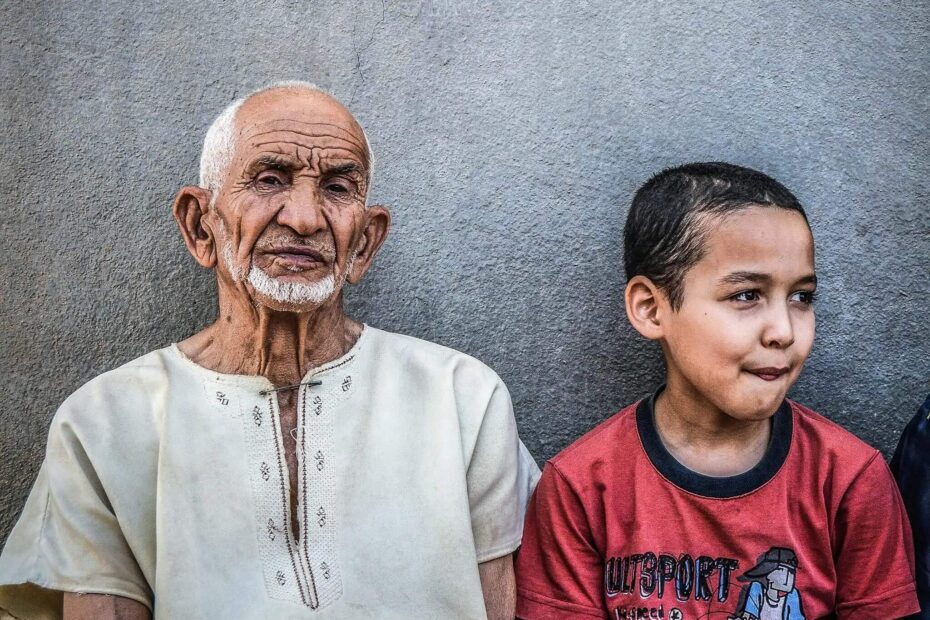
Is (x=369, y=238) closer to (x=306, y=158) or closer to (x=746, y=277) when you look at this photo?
(x=306, y=158)

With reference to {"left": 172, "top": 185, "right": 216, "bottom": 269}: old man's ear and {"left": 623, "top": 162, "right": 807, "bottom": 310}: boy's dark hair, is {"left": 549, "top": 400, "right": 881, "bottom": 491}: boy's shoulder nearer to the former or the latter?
{"left": 623, "top": 162, "right": 807, "bottom": 310}: boy's dark hair

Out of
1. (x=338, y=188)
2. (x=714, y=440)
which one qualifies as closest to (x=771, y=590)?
(x=714, y=440)

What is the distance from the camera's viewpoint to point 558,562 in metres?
2.60

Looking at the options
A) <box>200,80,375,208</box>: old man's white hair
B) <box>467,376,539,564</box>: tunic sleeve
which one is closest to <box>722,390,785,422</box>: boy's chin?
<box>467,376,539,564</box>: tunic sleeve

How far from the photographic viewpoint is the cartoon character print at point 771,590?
2439 mm

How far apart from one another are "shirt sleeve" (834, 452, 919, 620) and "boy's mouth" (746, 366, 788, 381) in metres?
0.36

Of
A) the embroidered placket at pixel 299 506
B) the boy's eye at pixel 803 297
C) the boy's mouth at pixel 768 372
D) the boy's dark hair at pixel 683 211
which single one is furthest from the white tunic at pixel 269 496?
the boy's eye at pixel 803 297

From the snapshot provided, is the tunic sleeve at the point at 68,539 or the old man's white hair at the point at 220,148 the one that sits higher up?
the old man's white hair at the point at 220,148

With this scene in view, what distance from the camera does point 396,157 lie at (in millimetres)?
3285

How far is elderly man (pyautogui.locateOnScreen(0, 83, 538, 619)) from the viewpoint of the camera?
8.15 ft

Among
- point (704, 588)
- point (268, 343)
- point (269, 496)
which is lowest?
point (704, 588)

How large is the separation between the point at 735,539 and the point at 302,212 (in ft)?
4.62

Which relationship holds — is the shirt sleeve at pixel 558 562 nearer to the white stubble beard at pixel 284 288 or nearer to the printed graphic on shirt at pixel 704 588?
the printed graphic on shirt at pixel 704 588

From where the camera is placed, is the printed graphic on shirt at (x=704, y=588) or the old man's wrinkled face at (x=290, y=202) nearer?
the printed graphic on shirt at (x=704, y=588)
